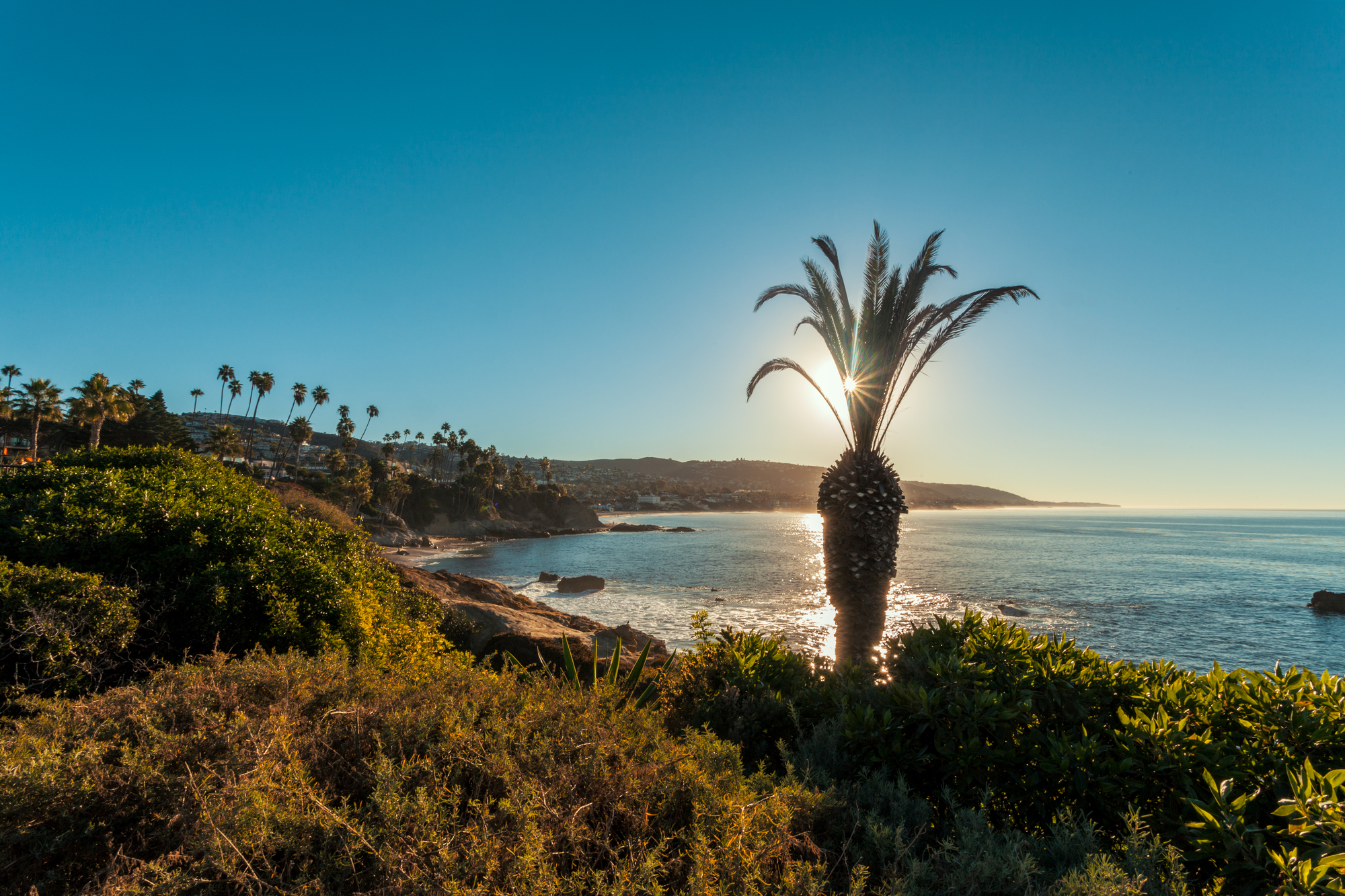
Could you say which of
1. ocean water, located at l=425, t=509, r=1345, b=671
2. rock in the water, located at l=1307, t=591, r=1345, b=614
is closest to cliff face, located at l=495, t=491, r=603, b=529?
ocean water, located at l=425, t=509, r=1345, b=671

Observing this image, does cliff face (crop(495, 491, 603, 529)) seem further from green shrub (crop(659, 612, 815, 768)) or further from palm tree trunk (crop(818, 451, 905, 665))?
green shrub (crop(659, 612, 815, 768))

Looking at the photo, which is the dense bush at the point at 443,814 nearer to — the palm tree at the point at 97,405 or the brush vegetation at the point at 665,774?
the brush vegetation at the point at 665,774

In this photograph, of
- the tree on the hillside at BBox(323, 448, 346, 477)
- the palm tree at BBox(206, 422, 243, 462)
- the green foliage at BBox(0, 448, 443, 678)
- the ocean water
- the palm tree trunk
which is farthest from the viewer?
the tree on the hillside at BBox(323, 448, 346, 477)

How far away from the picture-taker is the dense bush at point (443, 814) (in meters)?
2.34

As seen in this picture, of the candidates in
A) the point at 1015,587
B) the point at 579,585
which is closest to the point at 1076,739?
the point at 579,585

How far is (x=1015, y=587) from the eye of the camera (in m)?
39.2

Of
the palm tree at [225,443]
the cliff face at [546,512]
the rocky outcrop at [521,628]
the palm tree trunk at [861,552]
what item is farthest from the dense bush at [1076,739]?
the cliff face at [546,512]

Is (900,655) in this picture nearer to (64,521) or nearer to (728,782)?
(728,782)

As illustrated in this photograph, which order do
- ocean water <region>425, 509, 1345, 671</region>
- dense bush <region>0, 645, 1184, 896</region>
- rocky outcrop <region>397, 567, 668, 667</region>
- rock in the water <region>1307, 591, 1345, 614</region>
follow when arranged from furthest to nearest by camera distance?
1. rock in the water <region>1307, 591, 1345, 614</region>
2. ocean water <region>425, 509, 1345, 671</region>
3. rocky outcrop <region>397, 567, 668, 667</region>
4. dense bush <region>0, 645, 1184, 896</region>

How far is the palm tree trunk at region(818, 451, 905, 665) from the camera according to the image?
974 cm

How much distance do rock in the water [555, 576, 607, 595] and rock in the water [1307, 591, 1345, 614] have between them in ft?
139

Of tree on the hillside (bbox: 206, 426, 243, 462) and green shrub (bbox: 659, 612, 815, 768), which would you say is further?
tree on the hillside (bbox: 206, 426, 243, 462)

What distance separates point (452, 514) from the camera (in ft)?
276

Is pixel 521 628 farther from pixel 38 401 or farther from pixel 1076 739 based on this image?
pixel 38 401
